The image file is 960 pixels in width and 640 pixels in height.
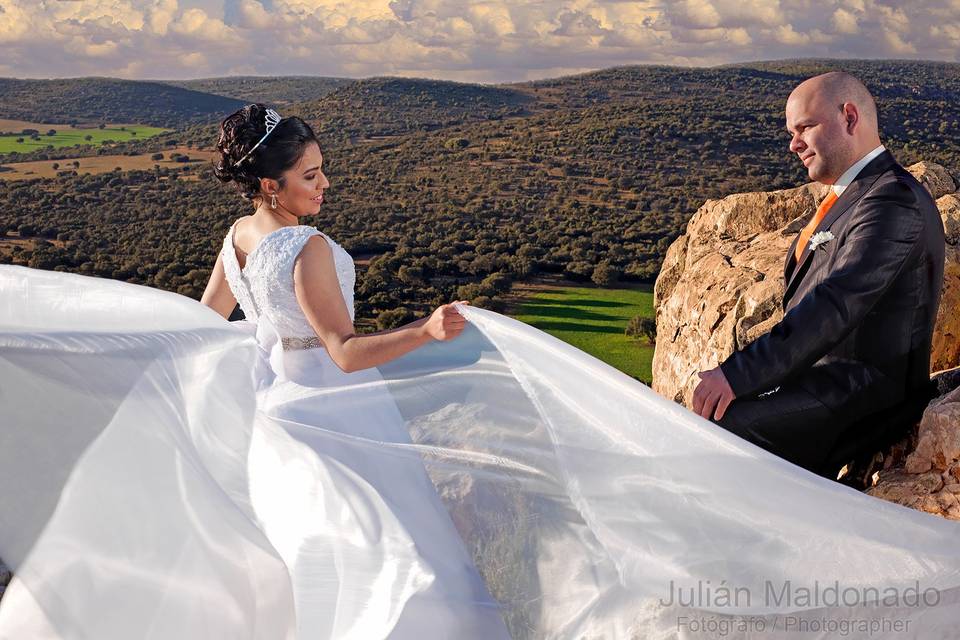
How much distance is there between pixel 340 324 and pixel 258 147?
2.28 ft

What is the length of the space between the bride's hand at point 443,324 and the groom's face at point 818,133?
1331 millimetres

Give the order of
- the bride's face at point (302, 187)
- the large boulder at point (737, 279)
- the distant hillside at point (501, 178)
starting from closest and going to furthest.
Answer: the bride's face at point (302, 187) → the large boulder at point (737, 279) → the distant hillside at point (501, 178)

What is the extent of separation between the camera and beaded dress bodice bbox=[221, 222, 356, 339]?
9.60ft

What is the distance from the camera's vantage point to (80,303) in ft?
10.7

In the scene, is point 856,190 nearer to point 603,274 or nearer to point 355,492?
point 355,492

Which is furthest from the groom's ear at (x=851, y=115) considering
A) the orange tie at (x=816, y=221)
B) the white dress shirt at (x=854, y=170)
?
the orange tie at (x=816, y=221)

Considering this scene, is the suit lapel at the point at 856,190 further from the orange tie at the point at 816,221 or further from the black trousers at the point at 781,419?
the black trousers at the point at 781,419

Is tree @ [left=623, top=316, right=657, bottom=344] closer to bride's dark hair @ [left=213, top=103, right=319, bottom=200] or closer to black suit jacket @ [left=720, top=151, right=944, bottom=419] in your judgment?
black suit jacket @ [left=720, top=151, right=944, bottom=419]

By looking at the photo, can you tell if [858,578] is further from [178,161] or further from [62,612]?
[178,161]

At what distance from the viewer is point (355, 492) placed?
Result: 8.83 ft

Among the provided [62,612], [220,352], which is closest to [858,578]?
[220,352]

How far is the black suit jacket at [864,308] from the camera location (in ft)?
9.71

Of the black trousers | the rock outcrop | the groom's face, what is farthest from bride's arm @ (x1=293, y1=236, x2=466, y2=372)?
the rock outcrop

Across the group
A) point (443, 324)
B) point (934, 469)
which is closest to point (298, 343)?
point (443, 324)
